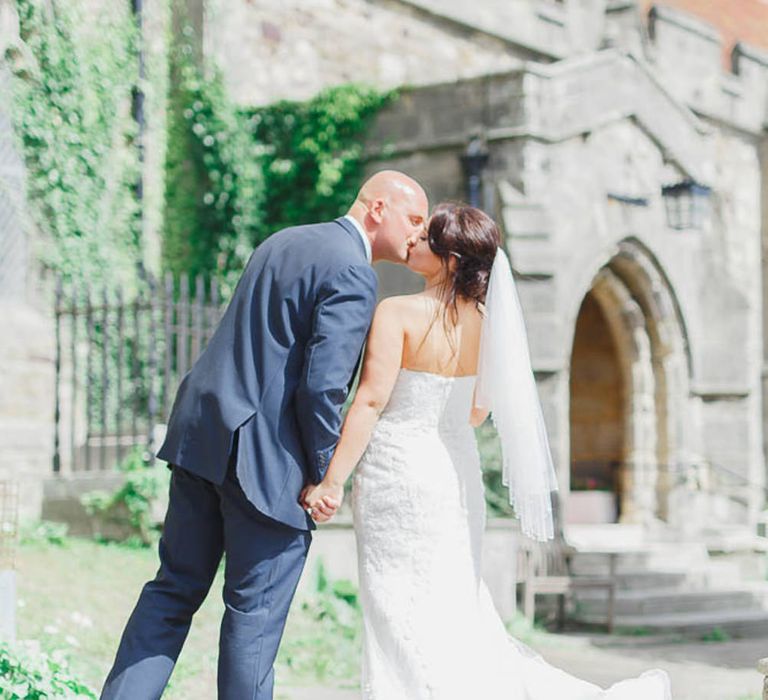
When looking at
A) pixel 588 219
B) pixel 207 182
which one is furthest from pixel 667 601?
pixel 207 182

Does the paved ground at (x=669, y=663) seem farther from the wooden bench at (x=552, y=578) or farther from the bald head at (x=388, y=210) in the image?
the bald head at (x=388, y=210)

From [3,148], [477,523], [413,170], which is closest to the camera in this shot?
[477,523]

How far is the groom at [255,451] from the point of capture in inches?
153

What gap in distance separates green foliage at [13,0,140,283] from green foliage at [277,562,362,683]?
3.80 metres

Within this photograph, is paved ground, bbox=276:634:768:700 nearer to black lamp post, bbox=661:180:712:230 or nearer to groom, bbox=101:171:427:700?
groom, bbox=101:171:427:700

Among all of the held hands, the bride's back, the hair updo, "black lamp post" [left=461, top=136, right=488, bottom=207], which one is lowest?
the held hands

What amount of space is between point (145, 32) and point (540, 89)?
3687mm

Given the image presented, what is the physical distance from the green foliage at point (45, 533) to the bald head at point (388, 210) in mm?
4864

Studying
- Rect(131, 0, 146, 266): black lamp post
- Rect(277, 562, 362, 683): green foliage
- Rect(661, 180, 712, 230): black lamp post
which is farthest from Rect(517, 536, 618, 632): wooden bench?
Rect(131, 0, 146, 266): black lamp post

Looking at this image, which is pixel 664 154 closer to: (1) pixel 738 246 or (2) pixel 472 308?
(1) pixel 738 246

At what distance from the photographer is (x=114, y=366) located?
427 inches

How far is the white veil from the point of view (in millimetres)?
4406

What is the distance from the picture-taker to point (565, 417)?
472 inches

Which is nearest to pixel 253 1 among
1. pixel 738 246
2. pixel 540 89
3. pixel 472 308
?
pixel 540 89
